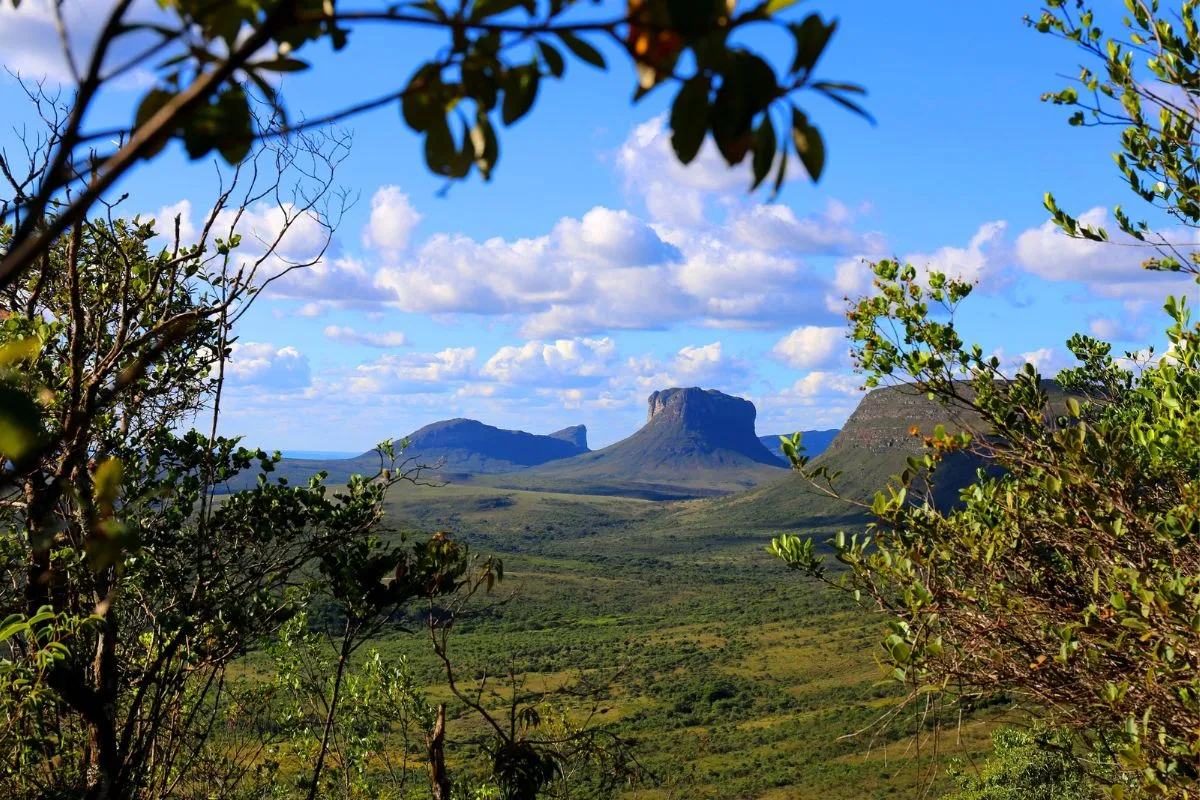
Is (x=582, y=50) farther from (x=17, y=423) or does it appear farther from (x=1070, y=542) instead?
(x=1070, y=542)

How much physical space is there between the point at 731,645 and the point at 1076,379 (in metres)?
64.8

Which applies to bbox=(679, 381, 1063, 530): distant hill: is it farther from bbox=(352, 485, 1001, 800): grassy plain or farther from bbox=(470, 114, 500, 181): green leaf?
bbox=(470, 114, 500, 181): green leaf

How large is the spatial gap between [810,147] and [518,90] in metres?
0.36

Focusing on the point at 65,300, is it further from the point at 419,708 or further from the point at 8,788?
the point at 419,708

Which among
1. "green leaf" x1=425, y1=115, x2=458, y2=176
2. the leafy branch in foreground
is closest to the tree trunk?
the leafy branch in foreground

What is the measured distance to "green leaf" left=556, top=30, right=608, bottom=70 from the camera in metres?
0.97

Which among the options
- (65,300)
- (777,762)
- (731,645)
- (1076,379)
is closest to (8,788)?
(65,300)

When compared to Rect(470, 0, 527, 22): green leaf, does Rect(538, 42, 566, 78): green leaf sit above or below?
below

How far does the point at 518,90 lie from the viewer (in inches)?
42.3

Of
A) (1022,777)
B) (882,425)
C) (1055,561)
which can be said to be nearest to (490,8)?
(1055,561)

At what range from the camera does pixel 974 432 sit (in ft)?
16.6

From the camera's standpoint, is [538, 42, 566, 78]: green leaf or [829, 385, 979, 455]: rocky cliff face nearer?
[538, 42, 566, 78]: green leaf

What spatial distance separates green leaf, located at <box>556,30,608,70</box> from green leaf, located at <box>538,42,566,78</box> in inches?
1.4

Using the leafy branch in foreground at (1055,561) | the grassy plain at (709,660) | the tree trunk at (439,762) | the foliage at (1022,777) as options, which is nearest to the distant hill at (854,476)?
the grassy plain at (709,660)
